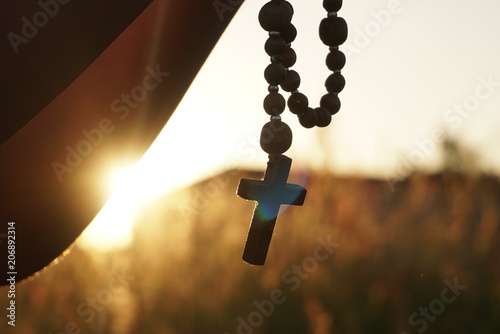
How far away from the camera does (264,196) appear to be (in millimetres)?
1011

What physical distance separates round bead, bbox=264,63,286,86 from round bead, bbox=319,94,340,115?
0.56 ft

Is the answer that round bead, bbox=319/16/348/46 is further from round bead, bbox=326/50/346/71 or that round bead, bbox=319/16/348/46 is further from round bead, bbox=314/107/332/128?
round bead, bbox=314/107/332/128

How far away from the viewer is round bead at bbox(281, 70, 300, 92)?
3.50ft

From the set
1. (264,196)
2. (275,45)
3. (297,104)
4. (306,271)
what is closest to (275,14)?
(275,45)

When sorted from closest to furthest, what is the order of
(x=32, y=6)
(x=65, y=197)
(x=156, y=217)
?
(x=32, y=6) < (x=65, y=197) < (x=156, y=217)

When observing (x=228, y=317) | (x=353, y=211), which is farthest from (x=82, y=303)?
(x=353, y=211)

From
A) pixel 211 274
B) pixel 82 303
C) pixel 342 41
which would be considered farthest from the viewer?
pixel 211 274

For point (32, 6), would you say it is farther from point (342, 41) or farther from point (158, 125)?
point (342, 41)

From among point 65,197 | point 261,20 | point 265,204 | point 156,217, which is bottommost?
point 65,197

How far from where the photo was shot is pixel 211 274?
3.66m

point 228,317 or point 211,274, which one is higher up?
point 211,274

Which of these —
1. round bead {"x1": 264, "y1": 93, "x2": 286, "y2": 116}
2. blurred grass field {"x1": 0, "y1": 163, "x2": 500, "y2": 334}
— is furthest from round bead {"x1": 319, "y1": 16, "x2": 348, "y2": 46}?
blurred grass field {"x1": 0, "y1": 163, "x2": 500, "y2": 334}

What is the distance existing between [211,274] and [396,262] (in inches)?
44.0

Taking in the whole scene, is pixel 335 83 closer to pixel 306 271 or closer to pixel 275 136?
pixel 275 136
